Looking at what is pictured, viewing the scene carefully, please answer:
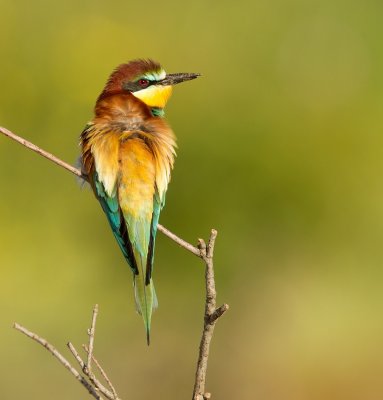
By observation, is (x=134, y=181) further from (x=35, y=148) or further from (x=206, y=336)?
(x=206, y=336)

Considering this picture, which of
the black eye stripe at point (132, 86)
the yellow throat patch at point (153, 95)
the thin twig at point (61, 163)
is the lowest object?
the thin twig at point (61, 163)

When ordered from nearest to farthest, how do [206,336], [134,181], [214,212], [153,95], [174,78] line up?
[206,336], [134,181], [153,95], [174,78], [214,212]

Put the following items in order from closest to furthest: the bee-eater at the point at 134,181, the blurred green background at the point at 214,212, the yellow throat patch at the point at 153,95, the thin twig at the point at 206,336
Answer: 1. the thin twig at the point at 206,336
2. the bee-eater at the point at 134,181
3. the yellow throat patch at the point at 153,95
4. the blurred green background at the point at 214,212

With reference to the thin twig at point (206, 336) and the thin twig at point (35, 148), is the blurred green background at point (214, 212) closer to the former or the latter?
the thin twig at point (35, 148)

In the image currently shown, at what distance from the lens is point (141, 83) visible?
316 cm

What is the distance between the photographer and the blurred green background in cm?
692

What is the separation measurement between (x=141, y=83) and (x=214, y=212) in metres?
4.39

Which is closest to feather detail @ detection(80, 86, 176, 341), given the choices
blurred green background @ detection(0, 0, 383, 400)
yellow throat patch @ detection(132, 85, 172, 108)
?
yellow throat patch @ detection(132, 85, 172, 108)

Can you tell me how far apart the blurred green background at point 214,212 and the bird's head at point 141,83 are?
3555 millimetres

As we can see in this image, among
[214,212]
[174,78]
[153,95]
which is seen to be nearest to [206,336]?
[153,95]

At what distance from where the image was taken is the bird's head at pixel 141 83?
313 cm

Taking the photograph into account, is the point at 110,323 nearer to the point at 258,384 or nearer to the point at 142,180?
the point at 258,384

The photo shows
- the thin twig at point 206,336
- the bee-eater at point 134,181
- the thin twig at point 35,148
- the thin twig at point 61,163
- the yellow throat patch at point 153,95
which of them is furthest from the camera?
the yellow throat patch at point 153,95

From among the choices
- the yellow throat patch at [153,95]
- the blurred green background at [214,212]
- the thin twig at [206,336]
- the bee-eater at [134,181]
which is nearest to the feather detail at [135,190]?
→ the bee-eater at [134,181]
